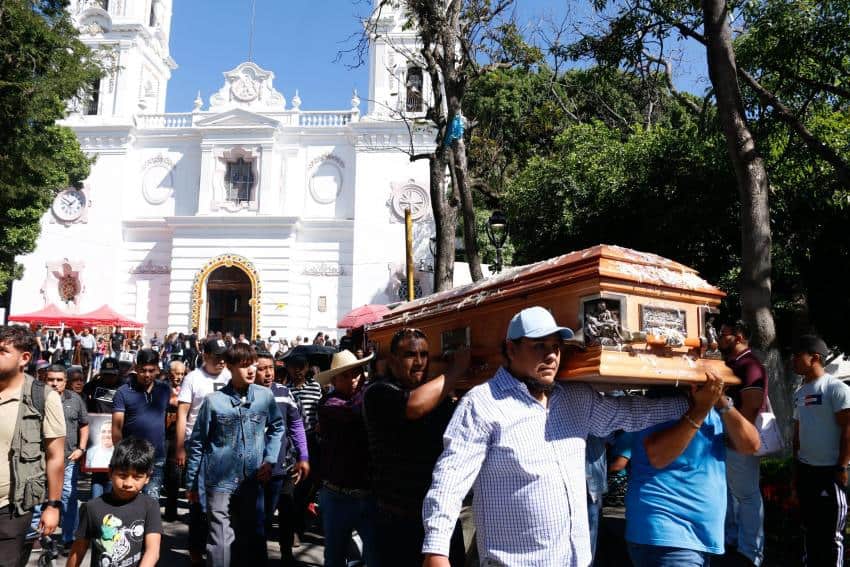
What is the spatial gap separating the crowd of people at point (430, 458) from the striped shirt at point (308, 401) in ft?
0.15

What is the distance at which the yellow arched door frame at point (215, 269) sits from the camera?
92.2 feet

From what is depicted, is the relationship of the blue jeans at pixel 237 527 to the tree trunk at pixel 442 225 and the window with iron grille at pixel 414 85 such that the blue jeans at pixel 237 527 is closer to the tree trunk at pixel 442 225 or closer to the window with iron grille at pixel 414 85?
the tree trunk at pixel 442 225

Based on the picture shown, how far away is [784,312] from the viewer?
44.3 ft

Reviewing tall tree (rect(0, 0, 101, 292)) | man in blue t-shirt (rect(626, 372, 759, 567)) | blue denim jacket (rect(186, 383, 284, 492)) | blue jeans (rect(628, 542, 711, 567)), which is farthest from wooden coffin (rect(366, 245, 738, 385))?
tall tree (rect(0, 0, 101, 292))

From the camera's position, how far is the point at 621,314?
10.1 feet

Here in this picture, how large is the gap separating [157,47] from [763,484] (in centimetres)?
3289

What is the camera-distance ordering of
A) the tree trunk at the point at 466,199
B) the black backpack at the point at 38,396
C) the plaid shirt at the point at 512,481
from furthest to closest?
the tree trunk at the point at 466,199, the black backpack at the point at 38,396, the plaid shirt at the point at 512,481

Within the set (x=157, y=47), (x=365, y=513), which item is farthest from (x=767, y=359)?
(x=157, y=47)

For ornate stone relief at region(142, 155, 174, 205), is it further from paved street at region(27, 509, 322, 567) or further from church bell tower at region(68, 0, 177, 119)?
paved street at region(27, 509, 322, 567)

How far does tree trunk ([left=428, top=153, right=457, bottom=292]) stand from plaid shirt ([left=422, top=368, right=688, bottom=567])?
7740 mm

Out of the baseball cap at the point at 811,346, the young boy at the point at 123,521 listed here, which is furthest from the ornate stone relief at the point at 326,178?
the young boy at the point at 123,521

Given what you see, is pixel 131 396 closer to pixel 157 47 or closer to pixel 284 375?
pixel 284 375

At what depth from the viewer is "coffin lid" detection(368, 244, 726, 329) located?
123 inches

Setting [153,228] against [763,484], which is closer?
[763,484]
